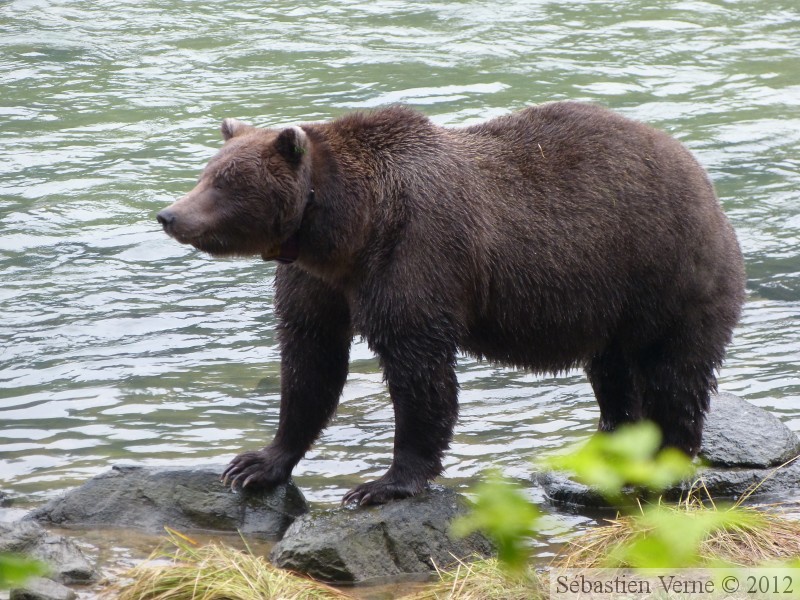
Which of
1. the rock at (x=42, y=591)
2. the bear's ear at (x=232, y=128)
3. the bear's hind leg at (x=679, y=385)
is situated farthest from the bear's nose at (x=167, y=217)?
the bear's hind leg at (x=679, y=385)

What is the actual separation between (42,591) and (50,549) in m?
0.50

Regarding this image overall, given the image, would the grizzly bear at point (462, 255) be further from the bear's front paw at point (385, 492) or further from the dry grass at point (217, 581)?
the dry grass at point (217, 581)

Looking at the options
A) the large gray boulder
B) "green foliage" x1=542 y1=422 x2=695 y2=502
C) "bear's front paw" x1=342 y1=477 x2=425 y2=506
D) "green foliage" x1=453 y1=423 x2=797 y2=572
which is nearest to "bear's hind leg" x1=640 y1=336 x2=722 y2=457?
the large gray boulder

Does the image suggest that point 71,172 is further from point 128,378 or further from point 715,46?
point 715,46

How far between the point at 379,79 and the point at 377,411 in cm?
918

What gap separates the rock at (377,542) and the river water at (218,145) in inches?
40.3

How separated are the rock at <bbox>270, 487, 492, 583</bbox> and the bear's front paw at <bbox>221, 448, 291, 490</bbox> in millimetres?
642

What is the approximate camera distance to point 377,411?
29.7 feet

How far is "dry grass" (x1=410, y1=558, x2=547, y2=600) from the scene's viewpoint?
5.28 m

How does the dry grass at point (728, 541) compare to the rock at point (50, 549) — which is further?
the rock at point (50, 549)

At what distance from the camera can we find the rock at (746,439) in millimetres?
7652

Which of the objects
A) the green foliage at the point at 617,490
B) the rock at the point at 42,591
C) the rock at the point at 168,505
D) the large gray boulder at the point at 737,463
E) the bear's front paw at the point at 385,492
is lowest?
the large gray boulder at the point at 737,463

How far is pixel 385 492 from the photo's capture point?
6.53m
